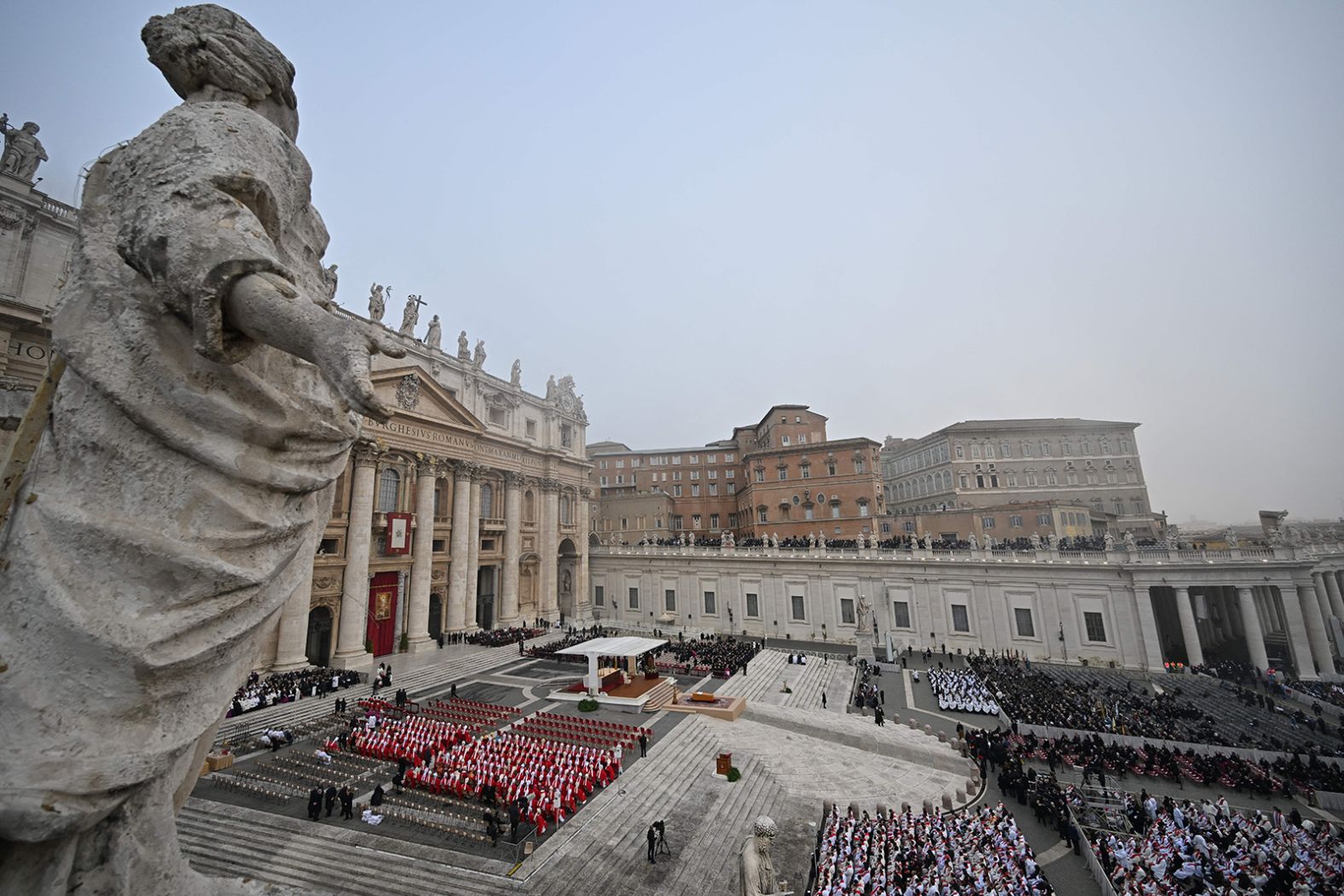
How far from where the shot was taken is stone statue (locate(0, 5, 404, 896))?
5.75 feet

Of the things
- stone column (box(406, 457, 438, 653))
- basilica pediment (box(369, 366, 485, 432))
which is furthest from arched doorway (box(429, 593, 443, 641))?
basilica pediment (box(369, 366, 485, 432))

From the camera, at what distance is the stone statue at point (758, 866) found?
215 inches

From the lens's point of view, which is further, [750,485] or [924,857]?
[750,485]

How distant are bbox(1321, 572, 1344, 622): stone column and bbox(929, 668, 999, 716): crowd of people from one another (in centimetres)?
2584

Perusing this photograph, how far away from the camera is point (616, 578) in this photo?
4247 centimetres

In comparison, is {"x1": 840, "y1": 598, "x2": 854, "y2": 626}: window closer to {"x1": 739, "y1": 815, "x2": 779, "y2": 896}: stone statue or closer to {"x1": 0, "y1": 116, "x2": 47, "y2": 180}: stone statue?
{"x1": 739, "y1": 815, "x2": 779, "y2": 896}: stone statue

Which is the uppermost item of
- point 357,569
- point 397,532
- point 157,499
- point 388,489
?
point 388,489

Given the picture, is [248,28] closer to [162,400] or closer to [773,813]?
[162,400]

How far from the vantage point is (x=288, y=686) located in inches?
776

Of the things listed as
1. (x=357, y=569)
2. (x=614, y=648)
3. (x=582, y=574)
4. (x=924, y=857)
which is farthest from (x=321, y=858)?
(x=582, y=574)

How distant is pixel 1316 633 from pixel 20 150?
178ft

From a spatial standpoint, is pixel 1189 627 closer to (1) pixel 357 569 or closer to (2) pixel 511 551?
(2) pixel 511 551

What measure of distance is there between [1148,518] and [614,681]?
5047cm

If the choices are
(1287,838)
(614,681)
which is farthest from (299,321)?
(614,681)
